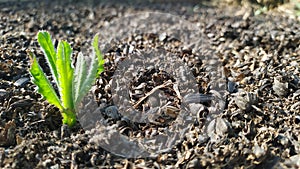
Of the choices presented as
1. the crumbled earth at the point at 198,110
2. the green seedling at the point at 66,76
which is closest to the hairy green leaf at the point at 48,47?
the green seedling at the point at 66,76

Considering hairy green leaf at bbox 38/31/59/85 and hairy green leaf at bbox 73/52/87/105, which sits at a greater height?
hairy green leaf at bbox 38/31/59/85

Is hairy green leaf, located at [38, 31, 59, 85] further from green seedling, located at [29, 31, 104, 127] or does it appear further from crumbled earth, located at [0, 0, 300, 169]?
crumbled earth, located at [0, 0, 300, 169]

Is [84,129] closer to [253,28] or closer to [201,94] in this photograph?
[201,94]

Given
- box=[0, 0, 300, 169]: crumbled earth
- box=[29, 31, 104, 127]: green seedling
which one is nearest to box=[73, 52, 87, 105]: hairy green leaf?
box=[29, 31, 104, 127]: green seedling

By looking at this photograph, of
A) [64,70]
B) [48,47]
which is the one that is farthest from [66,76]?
[48,47]

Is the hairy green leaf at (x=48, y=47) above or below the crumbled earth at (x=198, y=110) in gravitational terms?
above

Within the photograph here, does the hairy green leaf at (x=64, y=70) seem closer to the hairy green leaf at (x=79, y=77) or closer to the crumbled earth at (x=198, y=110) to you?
the hairy green leaf at (x=79, y=77)

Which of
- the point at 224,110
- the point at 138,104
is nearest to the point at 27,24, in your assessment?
the point at 138,104
